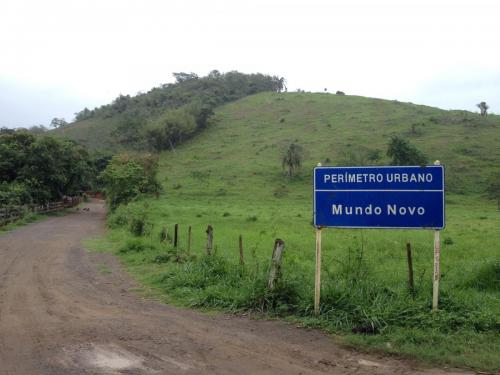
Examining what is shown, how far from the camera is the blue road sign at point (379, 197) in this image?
7180 mm

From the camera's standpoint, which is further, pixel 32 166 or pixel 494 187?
pixel 494 187

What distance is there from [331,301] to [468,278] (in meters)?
4.21

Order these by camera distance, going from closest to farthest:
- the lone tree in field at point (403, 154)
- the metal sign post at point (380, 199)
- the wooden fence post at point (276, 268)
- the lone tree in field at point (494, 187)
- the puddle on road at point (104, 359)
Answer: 1. the puddle on road at point (104, 359)
2. the metal sign post at point (380, 199)
3. the wooden fence post at point (276, 268)
4. the lone tree in field at point (494, 187)
5. the lone tree in field at point (403, 154)

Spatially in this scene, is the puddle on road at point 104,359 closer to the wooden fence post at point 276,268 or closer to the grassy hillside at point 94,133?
the wooden fence post at point 276,268

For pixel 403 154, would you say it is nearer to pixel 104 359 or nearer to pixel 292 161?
pixel 292 161

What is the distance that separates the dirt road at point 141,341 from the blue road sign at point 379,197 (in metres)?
1.91

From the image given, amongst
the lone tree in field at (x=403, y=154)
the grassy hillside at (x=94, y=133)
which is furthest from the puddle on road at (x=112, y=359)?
the grassy hillside at (x=94, y=133)

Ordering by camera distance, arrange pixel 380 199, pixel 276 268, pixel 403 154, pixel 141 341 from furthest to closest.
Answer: pixel 403 154 → pixel 276 268 → pixel 380 199 → pixel 141 341

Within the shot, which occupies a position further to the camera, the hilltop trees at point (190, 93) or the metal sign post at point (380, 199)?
the hilltop trees at point (190, 93)

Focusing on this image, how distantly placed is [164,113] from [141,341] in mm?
102557

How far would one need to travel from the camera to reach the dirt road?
532cm

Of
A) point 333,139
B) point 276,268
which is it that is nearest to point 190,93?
point 333,139

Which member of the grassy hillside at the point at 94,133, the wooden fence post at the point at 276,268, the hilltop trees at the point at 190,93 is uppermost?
the hilltop trees at the point at 190,93

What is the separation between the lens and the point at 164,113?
347 feet
